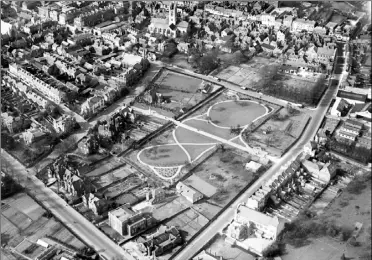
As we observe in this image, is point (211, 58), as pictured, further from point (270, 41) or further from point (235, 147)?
point (235, 147)

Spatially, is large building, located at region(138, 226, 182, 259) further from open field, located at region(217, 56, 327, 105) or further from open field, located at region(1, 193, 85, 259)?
open field, located at region(217, 56, 327, 105)

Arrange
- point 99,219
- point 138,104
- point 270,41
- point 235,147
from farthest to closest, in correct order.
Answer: point 270,41, point 138,104, point 235,147, point 99,219

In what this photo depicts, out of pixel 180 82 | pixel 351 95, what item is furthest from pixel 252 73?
pixel 351 95

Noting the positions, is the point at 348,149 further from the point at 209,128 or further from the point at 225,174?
the point at 209,128

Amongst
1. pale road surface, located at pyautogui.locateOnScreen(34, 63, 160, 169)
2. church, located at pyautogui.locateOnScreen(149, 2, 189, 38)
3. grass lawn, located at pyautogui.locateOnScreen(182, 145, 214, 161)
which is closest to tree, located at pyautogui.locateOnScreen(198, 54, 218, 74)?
pale road surface, located at pyautogui.locateOnScreen(34, 63, 160, 169)

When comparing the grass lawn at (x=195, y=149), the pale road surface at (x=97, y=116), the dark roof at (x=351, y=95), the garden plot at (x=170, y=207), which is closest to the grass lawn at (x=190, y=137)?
the grass lawn at (x=195, y=149)

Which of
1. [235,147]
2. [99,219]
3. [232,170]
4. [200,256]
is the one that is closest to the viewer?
[200,256]

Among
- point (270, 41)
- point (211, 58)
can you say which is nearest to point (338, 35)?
point (270, 41)
